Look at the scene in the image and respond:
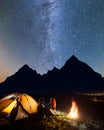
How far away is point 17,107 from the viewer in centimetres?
1533

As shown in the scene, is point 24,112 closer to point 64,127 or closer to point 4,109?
point 4,109

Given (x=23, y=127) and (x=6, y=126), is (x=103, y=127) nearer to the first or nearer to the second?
(x=23, y=127)

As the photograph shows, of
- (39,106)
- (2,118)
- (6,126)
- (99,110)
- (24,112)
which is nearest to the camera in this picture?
(6,126)

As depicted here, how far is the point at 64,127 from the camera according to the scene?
1408 cm

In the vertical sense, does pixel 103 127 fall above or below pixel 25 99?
below

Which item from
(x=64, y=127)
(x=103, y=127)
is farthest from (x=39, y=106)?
(x=103, y=127)

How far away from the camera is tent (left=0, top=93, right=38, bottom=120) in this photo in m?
14.9

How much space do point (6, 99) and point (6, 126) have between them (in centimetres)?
329

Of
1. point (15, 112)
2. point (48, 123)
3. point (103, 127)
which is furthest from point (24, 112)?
point (103, 127)

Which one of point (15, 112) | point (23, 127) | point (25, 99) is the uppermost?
point (25, 99)

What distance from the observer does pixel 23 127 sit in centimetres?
1343

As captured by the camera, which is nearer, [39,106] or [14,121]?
[14,121]

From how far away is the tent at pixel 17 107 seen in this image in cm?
1488

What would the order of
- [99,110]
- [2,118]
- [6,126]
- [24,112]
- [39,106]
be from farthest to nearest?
[99,110] → [39,106] → [24,112] → [2,118] → [6,126]
